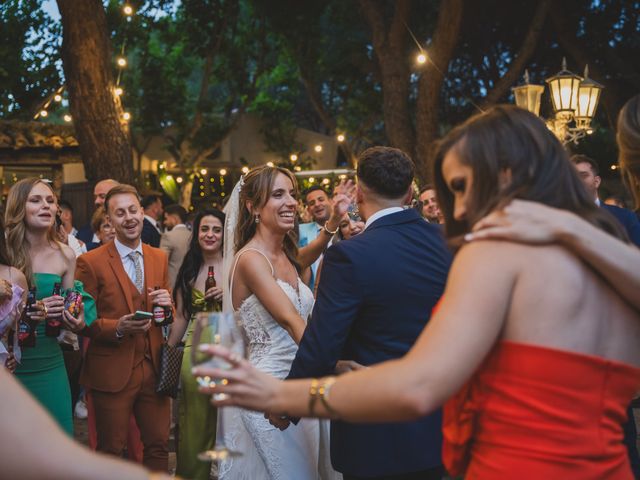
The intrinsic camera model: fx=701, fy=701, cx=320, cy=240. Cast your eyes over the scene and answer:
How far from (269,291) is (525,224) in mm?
2329

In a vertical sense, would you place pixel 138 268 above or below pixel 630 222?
below

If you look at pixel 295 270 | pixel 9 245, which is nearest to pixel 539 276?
pixel 295 270

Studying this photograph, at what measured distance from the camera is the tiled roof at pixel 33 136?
13781 millimetres

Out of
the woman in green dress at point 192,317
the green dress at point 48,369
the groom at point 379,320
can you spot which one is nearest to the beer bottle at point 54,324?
the green dress at point 48,369

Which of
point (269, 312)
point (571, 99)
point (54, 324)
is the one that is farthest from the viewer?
point (571, 99)

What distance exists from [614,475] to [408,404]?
0.67 m

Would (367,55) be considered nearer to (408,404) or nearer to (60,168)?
(60,168)

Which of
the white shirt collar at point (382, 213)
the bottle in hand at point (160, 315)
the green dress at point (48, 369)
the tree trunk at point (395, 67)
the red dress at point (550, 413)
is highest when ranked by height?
the tree trunk at point (395, 67)

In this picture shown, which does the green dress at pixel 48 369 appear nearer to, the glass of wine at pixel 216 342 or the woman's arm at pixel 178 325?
the woman's arm at pixel 178 325

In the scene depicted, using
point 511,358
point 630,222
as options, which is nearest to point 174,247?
point 630,222

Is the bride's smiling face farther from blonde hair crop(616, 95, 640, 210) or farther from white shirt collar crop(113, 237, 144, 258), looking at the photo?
blonde hair crop(616, 95, 640, 210)

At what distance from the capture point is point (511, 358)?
71.7 inches

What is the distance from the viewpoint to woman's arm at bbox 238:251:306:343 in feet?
12.9

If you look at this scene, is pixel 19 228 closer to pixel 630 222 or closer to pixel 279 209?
pixel 279 209
